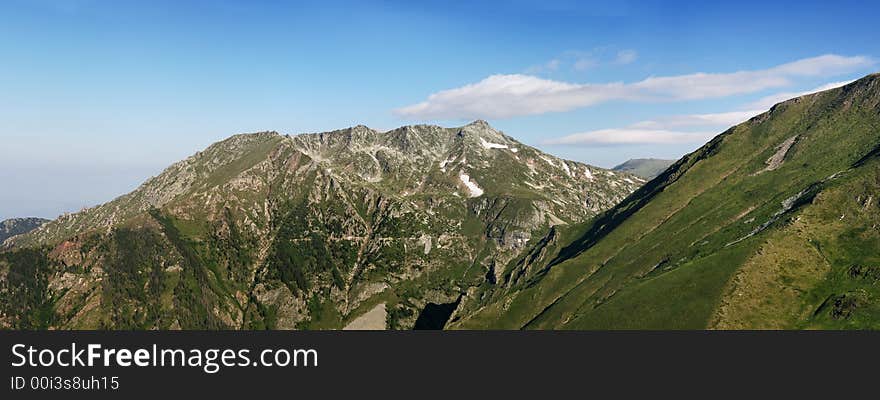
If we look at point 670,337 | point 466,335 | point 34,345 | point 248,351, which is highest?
point 34,345

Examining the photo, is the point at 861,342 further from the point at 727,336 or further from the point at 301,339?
the point at 301,339

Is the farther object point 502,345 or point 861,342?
point 861,342

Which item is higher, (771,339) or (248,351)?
(248,351)

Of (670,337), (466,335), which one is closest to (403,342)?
(466,335)

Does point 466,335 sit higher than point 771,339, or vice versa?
point 466,335

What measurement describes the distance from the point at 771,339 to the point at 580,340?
42570mm

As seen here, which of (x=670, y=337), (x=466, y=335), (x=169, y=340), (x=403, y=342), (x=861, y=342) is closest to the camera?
(x=169, y=340)

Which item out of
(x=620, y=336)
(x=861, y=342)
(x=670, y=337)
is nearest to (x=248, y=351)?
(x=620, y=336)

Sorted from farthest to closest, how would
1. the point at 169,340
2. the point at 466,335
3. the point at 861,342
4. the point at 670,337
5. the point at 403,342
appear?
1. the point at 861,342
2. the point at 670,337
3. the point at 466,335
4. the point at 403,342
5. the point at 169,340

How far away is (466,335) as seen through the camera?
8450 cm

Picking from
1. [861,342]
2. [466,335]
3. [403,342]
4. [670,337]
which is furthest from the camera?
[861,342]

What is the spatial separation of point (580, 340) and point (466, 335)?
65.6 feet

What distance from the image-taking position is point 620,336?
289 ft

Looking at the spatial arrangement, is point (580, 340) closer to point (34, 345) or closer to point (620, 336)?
point (620, 336)
